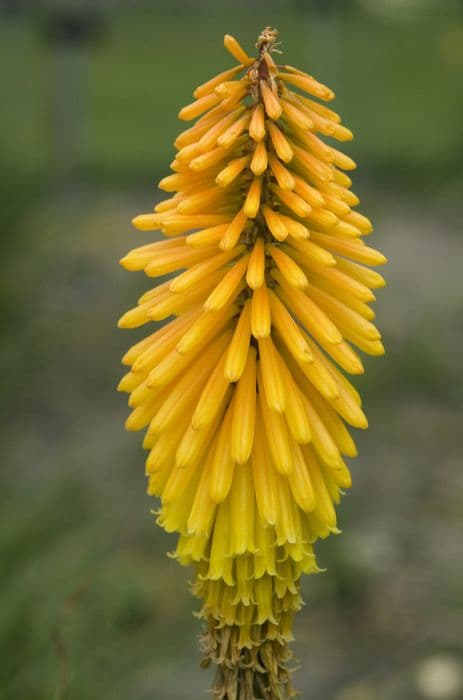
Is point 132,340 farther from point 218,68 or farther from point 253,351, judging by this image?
point 218,68

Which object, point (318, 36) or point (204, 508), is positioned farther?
point (318, 36)

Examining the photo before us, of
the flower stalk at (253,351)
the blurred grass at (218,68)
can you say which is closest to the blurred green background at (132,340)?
the blurred grass at (218,68)

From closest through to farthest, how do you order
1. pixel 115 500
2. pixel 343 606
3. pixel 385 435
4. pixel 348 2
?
pixel 115 500, pixel 343 606, pixel 385 435, pixel 348 2

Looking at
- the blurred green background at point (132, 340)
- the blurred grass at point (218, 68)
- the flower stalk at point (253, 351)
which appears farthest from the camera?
the blurred grass at point (218, 68)

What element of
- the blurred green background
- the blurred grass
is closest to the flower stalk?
the blurred green background

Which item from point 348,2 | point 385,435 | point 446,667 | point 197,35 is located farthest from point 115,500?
point 197,35

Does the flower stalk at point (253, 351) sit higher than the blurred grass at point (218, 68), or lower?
lower

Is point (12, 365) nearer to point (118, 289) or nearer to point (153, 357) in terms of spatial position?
point (153, 357)

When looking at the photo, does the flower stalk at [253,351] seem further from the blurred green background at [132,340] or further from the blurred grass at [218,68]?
the blurred grass at [218,68]
